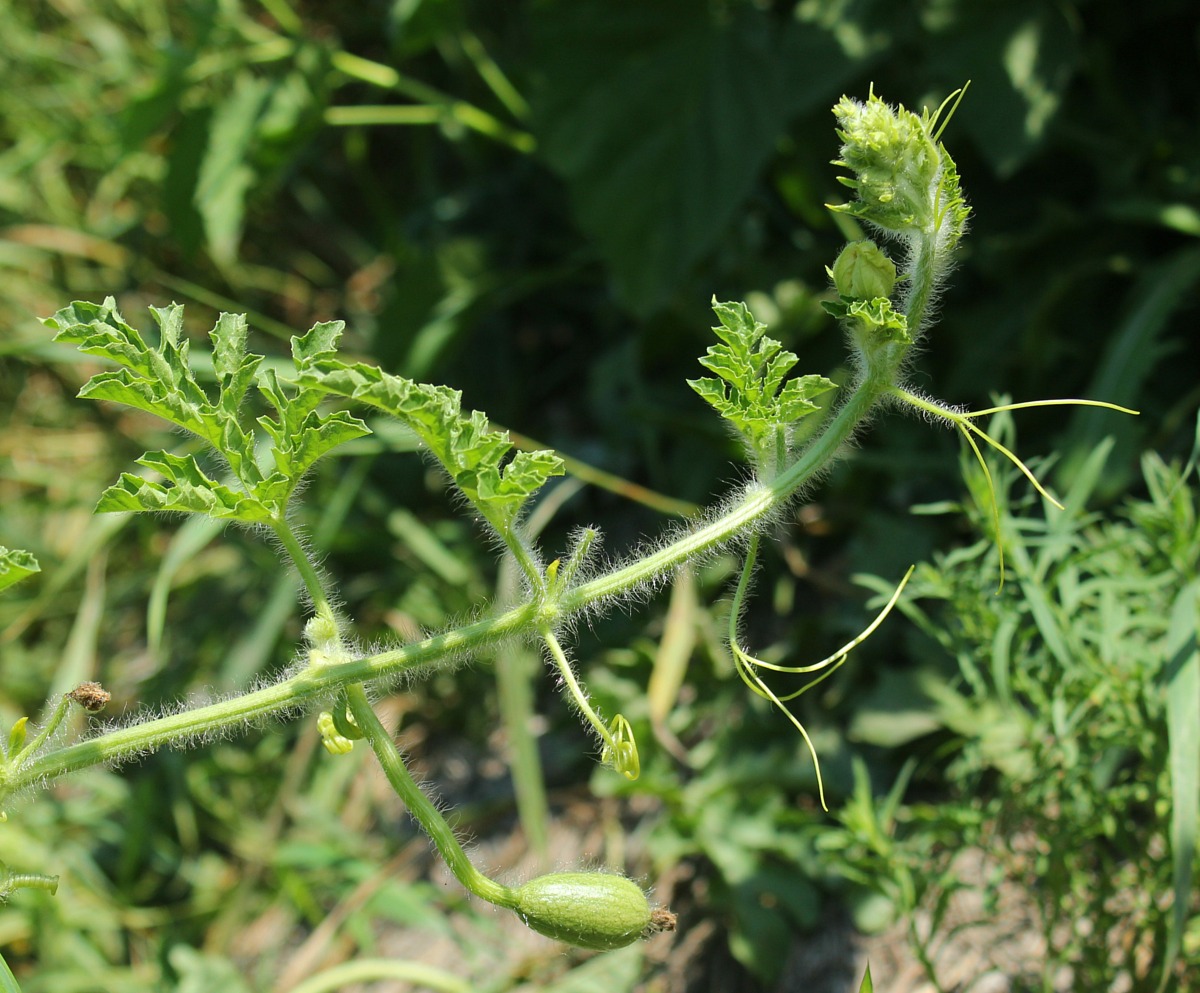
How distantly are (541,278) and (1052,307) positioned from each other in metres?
1.16

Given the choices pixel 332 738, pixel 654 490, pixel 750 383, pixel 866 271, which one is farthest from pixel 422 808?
pixel 654 490

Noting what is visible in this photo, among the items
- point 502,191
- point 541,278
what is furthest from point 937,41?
point 502,191

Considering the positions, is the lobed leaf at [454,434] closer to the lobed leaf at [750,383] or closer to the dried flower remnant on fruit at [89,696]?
the lobed leaf at [750,383]

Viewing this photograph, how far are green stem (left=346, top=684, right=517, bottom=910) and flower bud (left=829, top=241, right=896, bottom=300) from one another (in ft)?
2.20

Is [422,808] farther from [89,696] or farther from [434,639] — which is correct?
[89,696]

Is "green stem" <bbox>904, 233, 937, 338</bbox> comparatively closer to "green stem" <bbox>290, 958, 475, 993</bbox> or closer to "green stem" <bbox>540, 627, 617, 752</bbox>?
"green stem" <bbox>540, 627, 617, 752</bbox>

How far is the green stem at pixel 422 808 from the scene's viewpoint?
1.18 metres

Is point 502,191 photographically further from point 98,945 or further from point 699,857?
point 98,945

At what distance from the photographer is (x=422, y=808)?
119 centimetres

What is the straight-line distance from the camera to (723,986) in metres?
2.10

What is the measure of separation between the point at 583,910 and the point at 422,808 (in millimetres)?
199

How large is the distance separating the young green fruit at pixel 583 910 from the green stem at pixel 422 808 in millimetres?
32

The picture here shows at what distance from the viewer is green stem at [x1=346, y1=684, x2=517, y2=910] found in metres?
1.18

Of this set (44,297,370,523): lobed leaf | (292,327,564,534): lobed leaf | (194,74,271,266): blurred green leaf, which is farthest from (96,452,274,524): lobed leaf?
(194,74,271,266): blurred green leaf
